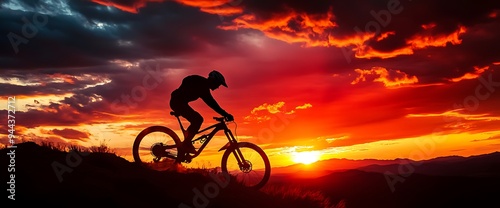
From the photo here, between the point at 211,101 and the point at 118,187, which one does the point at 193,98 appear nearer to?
the point at 211,101

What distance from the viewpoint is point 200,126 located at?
13141mm

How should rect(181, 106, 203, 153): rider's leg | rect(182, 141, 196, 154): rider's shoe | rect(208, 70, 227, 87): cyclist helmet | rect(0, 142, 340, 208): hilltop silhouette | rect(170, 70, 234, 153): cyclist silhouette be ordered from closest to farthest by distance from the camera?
rect(0, 142, 340, 208): hilltop silhouette
rect(208, 70, 227, 87): cyclist helmet
rect(170, 70, 234, 153): cyclist silhouette
rect(181, 106, 203, 153): rider's leg
rect(182, 141, 196, 154): rider's shoe

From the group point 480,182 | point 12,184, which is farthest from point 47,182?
point 480,182

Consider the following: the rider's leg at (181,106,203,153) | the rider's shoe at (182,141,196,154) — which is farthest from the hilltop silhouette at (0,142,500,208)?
the rider's leg at (181,106,203,153)

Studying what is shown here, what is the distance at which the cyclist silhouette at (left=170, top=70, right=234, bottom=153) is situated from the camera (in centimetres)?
1271

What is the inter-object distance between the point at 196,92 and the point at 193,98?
0.32m

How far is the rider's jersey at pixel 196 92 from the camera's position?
41.8 feet

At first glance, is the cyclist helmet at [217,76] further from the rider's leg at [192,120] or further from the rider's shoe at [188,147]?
the rider's shoe at [188,147]

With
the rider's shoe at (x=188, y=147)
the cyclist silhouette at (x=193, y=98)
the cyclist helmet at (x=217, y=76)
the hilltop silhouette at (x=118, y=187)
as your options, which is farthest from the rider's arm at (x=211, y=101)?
the hilltop silhouette at (x=118, y=187)

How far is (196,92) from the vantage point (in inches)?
506

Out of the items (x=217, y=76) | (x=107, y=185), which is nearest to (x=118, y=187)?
(x=107, y=185)

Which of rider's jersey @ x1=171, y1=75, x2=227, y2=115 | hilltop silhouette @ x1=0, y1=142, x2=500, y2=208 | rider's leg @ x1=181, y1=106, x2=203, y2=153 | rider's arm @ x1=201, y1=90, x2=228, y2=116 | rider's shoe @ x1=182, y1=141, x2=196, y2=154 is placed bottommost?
hilltop silhouette @ x1=0, y1=142, x2=500, y2=208

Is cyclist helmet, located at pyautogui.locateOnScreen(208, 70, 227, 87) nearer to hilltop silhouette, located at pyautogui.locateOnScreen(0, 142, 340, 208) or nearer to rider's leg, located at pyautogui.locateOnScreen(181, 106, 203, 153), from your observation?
rider's leg, located at pyautogui.locateOnScreen(181, 106, 203, 153)

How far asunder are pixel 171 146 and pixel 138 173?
4.19 feet
